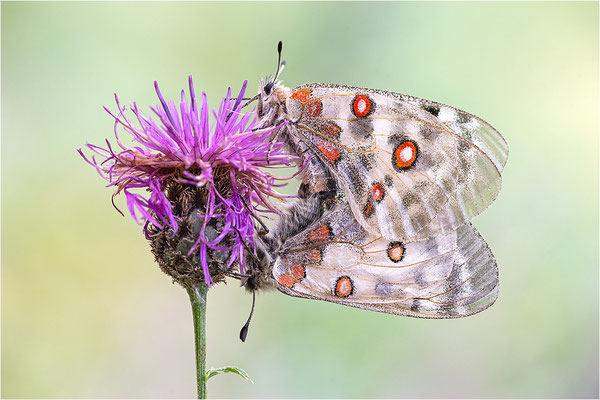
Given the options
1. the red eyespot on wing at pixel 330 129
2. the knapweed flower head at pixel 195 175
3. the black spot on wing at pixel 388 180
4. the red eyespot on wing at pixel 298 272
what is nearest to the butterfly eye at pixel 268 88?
the knapweed flower head at pixel 195 175

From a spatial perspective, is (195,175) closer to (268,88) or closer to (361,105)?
(268,88)

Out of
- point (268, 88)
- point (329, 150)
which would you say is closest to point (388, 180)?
point (329, 150)

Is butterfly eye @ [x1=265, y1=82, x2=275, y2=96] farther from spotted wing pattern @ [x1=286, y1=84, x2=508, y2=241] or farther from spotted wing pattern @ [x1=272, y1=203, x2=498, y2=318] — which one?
spotted wing pattern @ [x1=272, y1=203, x2=498, y2=318]

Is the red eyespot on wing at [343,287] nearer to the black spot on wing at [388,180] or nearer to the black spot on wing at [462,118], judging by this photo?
the black spot on wing at [388,180]

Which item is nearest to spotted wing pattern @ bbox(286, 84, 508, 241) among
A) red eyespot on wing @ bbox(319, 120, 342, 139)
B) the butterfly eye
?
red eyespot on wing @ bbox(319, 120, 342, 139)

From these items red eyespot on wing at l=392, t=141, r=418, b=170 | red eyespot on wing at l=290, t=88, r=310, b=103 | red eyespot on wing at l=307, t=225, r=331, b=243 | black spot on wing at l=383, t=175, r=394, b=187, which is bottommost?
red eyespot on wing at l=307, t=225, r=331, b=243

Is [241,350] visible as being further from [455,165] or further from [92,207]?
[455,165]

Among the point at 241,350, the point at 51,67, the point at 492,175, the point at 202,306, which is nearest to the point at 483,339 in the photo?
the point at 241,350
